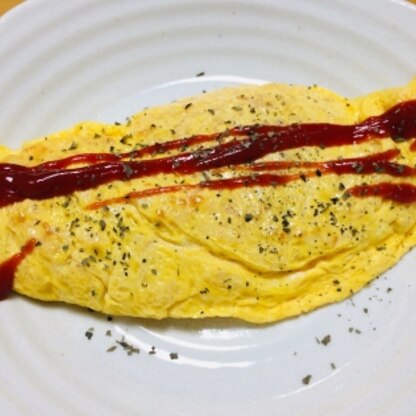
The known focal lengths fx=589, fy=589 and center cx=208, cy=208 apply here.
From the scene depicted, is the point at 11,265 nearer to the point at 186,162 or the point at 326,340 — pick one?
the point at 186,162

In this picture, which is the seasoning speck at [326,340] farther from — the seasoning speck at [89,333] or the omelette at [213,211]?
the seasoning speck at [89,333]

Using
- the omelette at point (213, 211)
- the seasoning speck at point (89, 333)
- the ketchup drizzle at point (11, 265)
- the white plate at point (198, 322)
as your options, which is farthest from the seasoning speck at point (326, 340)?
the ketchup drizzle at point (11, 265)

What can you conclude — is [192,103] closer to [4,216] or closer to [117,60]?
[117,60]

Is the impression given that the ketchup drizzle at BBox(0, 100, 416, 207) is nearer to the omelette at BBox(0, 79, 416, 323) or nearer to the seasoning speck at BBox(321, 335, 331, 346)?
the omelette at BBox(0, 79, 416, 323)

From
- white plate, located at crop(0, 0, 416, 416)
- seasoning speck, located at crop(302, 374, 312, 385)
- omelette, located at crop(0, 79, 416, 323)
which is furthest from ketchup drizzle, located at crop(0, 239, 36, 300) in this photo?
seasoning speck, located at crop(302, 374, 312, 385)

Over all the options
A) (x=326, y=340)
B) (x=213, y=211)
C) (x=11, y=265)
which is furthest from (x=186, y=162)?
(x=326, y=340)
